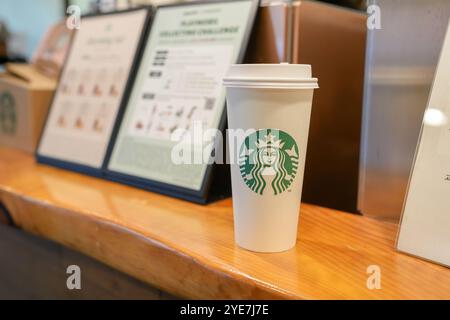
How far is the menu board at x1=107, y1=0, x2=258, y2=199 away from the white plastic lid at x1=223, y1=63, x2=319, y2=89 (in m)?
0.28

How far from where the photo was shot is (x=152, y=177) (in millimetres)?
928

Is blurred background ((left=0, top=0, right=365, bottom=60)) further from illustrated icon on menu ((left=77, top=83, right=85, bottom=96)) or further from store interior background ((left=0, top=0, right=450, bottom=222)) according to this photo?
store interior background ((left=0, top=0, right=450, bottom=222))

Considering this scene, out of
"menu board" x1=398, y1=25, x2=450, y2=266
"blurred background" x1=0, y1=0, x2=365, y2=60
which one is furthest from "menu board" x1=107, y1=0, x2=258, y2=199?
"blurred background" x1=0, y1=0, x2=365, y2=60

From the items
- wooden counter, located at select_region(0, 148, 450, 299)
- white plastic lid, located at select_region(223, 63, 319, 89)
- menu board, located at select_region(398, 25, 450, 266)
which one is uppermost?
white plastic lid, located at select_region(223, 63, 319, 89)

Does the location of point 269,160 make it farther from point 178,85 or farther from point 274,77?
point 178,85

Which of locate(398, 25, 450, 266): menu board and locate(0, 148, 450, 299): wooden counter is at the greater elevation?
locate(398, 25, 450, 266): menu board

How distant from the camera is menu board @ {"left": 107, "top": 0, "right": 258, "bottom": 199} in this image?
2.93 ft

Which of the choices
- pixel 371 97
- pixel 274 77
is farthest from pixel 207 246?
pixel 371 97

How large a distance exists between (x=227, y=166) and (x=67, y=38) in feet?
3.24

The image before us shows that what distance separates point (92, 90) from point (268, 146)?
0.73 metres

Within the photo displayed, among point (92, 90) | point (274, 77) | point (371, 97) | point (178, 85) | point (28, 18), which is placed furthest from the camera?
point (28, 18)

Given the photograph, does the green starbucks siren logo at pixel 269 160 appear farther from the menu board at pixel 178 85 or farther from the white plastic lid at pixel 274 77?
the menu board at pixel 178 85

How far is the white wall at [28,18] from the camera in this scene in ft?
9.83

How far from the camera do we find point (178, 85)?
3.17 ft
